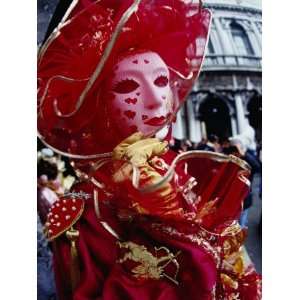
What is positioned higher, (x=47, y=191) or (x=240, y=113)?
(x=240, y=113)

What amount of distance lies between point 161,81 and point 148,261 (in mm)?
341

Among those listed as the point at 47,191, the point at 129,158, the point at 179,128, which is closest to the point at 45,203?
the point at 47,191

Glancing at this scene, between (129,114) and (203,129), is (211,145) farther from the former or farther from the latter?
(129,114)

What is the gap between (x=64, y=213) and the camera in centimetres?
131

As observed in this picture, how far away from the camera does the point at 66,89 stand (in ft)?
4.27

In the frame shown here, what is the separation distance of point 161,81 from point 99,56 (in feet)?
0.42

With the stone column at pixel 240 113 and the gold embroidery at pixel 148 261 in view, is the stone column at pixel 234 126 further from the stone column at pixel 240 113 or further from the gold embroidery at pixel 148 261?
the gold embroidery at pixel 148 261

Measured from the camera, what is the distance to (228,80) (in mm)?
1352

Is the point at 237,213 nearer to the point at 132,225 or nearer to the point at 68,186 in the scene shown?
the point at 132,225

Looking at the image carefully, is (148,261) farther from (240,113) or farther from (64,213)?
(240,113)

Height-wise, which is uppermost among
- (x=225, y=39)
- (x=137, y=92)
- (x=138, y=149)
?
(x=225, y=39)

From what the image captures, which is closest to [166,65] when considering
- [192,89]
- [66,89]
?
[192,89]

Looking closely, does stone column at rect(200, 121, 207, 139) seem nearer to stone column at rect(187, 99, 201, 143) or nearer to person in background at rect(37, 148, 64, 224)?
stone column at rect(187, 99, 201, 143)

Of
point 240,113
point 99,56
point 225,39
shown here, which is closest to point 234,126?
point 240,113
